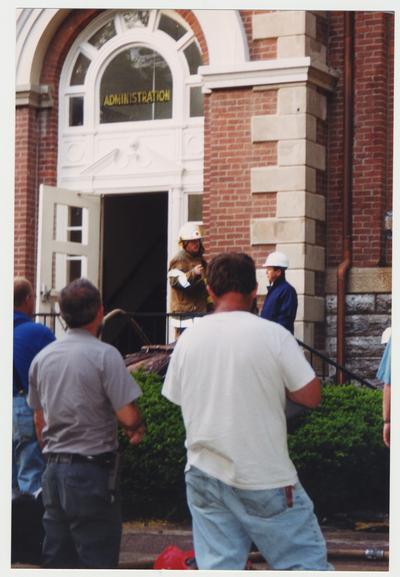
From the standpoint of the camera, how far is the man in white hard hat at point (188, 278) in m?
13.4

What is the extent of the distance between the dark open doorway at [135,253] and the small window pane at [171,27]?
11.0 ft

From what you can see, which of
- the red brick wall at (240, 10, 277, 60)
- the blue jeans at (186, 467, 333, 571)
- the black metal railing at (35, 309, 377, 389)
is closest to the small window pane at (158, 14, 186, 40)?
the red brick wall at (240, 10, 277, 60)

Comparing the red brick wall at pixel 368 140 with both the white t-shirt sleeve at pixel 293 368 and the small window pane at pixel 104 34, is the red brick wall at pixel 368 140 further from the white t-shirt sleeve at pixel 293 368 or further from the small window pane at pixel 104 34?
the white t-shirt sleeve at pixel 293 368

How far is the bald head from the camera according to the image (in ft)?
26.6

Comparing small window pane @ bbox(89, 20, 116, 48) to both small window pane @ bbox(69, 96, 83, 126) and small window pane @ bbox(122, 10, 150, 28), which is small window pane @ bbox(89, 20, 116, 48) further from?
small window pane @ bbox(69, 96, 83, 126)

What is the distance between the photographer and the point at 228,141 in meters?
14.7

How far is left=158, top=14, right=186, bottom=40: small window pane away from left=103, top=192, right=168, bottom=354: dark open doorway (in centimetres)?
336

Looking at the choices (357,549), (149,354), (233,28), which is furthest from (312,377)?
(233,28)

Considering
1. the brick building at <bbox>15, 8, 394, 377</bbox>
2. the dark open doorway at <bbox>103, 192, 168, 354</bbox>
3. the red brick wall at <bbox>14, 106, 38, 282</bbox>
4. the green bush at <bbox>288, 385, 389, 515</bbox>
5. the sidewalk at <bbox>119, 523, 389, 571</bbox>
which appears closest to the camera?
the sidewalk at <bbox>119, 523, 389, 571</bbox>

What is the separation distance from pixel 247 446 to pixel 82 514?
3.59 ft

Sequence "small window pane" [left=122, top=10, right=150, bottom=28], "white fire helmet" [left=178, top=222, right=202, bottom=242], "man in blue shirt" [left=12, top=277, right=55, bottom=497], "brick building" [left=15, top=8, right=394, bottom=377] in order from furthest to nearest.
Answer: "small window pane" [left=122, top=10, right=150, bottom=28] → "brick building" [left=15, top=8, right=394, bottom=377] → "white fire helmet" [left=178, top=222, right=202, bottom=242] → "man in blue shirt" [left=12, top=277, right=55, bottom=497]

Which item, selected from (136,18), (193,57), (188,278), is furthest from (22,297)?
(136,18)

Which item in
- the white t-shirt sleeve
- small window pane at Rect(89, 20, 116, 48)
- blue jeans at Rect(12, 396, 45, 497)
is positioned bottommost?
blue jeans at Rect(12, 396, 45, 497)

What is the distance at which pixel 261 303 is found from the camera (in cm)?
1440
